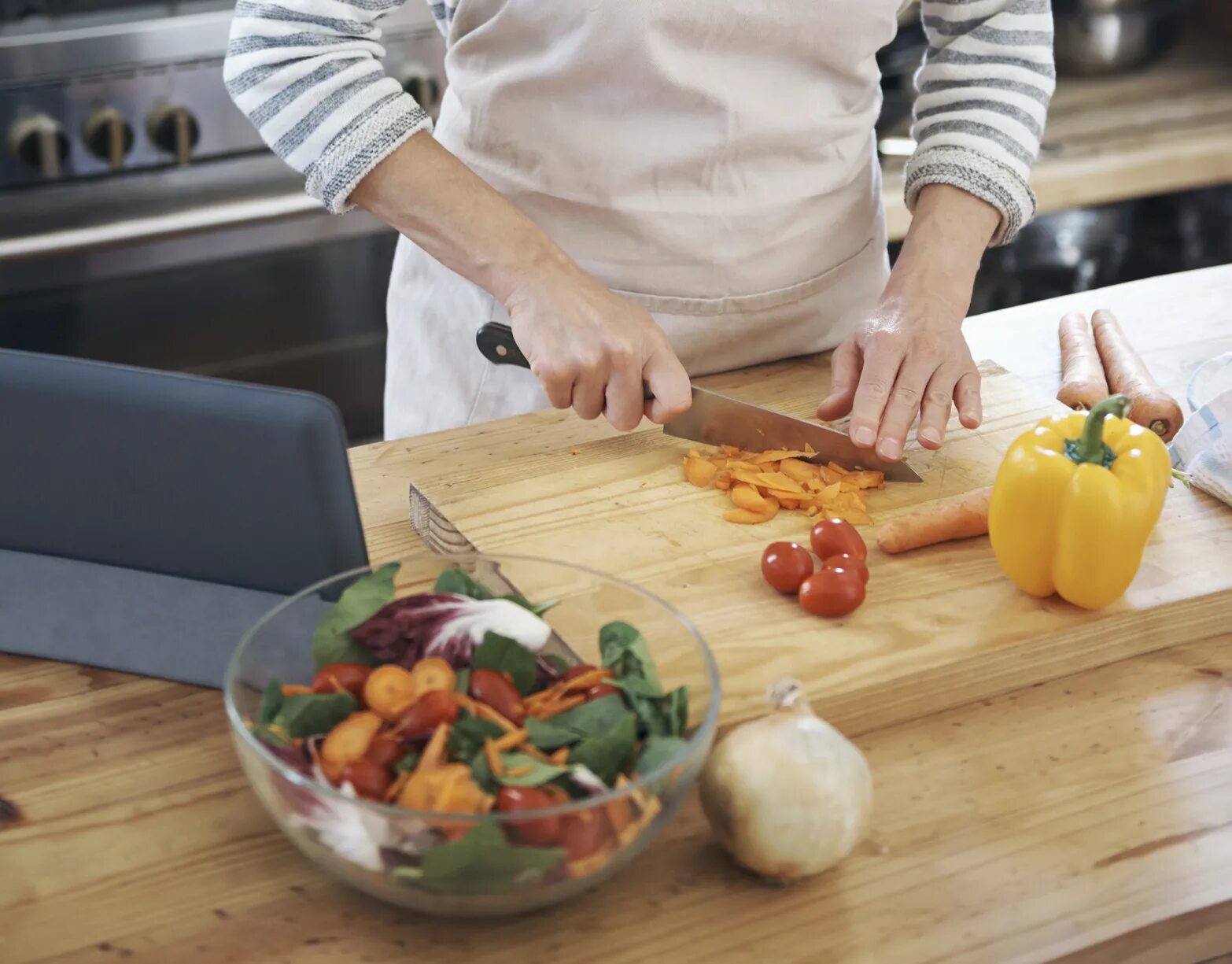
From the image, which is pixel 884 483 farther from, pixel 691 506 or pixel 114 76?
pixel 114 76

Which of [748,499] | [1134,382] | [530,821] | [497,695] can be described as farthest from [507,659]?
[1134,382]

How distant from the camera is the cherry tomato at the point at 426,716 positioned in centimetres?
74

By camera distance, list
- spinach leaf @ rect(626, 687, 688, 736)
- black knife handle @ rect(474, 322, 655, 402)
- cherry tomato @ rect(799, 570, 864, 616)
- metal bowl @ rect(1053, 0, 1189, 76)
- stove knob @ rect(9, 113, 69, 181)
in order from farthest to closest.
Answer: metal bowl @ rect(1053, 0, 1189, 76)
stove knob @ rect(9, 113, 69, 181)
black knife handle @ rect(474, 322, 655, 402)
cherry tomato @ rect(799, 570, 864, 616)
spinach leaf @ rect(626, 687, 688, 736)

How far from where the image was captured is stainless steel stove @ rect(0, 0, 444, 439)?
202 cm

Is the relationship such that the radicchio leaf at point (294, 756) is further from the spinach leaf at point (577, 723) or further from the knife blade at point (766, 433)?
the knife blade at point (766, 433)

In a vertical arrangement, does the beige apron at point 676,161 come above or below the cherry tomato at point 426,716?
above

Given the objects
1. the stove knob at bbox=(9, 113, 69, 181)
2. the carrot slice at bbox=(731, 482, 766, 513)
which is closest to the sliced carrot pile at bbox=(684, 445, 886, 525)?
the carrot slice at bbox=(731, 482, 766, 513)

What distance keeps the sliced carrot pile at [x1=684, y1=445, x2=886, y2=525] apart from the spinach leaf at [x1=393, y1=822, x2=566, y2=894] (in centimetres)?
51

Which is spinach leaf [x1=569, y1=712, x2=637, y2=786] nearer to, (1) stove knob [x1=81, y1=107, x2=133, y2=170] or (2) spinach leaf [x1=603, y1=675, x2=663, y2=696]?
(2) spinach leaf [x1=603, y1=675, x2=663, y2=696]

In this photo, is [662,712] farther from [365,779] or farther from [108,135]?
[108,135]

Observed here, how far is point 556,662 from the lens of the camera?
2.78 feet

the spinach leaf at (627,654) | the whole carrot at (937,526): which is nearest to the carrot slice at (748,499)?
the whole carrot at (937,526)

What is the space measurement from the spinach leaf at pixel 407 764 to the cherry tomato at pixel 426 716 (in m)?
0.01

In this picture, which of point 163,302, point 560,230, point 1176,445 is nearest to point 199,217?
point 163,302
